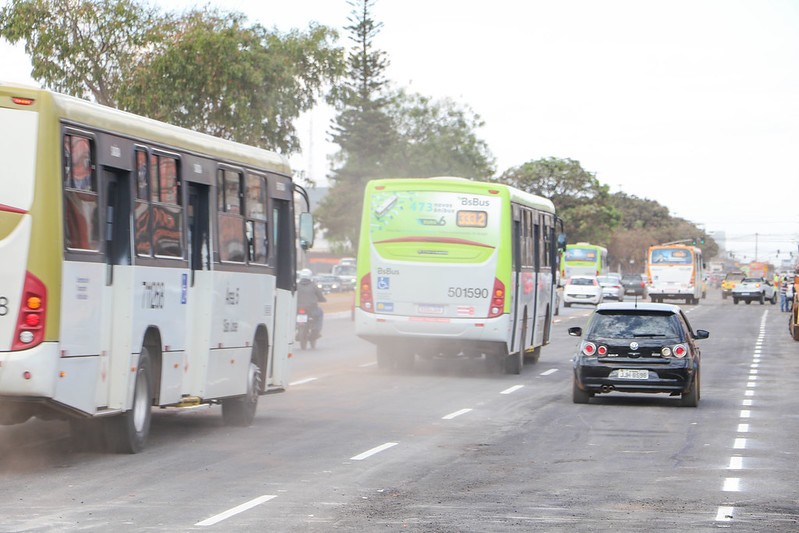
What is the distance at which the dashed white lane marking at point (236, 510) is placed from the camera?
8.88m

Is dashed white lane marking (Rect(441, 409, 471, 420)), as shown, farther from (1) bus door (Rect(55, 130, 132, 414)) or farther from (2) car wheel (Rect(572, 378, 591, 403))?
(1) bus door (Rect(55, 130, 132, 414))

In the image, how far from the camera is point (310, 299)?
1154 inches

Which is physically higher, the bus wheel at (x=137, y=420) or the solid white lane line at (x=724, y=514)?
the bus wheel at (x=137, y=420)

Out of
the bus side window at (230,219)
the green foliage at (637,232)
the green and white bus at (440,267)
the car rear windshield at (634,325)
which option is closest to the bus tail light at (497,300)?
the green and white bus at (440,267)

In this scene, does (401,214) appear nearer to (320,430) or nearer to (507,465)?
(320,430)

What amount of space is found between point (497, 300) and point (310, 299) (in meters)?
7.64

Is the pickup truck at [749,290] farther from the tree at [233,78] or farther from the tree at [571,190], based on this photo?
the tree at [233,78]

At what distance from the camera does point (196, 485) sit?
10.6 m

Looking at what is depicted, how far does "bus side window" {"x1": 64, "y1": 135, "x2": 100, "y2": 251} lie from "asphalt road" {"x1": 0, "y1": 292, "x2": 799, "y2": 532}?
1.92m

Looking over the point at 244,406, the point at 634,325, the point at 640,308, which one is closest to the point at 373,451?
the point at 244,406

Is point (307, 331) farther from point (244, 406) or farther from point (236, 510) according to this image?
point (236, 510)

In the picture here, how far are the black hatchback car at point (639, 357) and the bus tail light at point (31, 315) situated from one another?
9.63 m

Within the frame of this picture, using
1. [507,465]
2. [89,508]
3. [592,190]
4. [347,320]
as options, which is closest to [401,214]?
[507,465]

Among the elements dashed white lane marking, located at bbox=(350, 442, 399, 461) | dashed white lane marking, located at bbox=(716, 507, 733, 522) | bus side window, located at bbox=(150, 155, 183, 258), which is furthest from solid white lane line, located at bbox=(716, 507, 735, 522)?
bus side window, located at bbox=(150, 155, 183, 258)
